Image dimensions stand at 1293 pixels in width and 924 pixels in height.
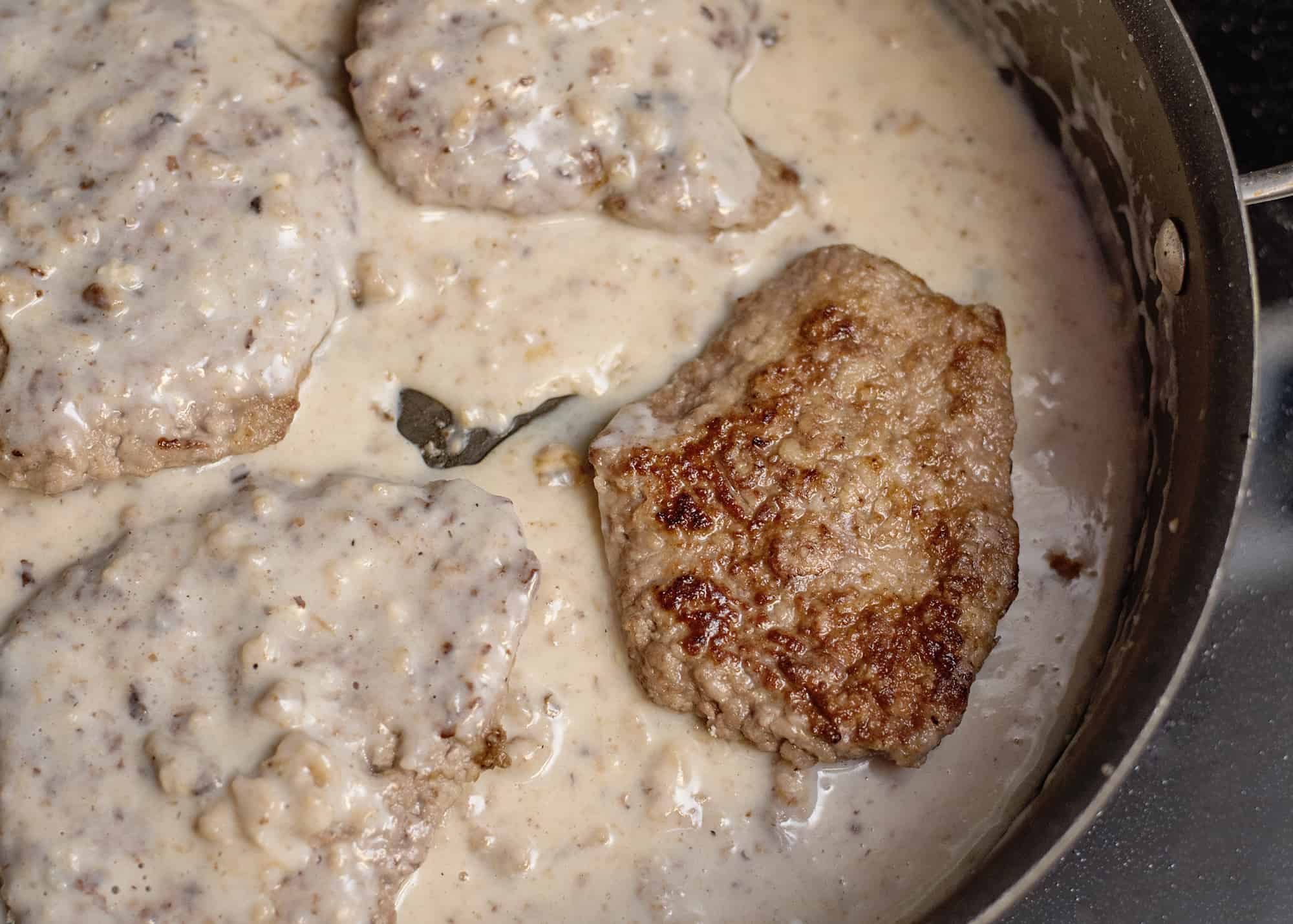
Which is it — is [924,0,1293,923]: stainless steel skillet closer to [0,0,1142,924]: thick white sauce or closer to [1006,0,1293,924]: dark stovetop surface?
[0,0,1142,924]: thick white sauce

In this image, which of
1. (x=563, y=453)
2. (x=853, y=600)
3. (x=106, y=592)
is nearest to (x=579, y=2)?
(x=563, y=453)

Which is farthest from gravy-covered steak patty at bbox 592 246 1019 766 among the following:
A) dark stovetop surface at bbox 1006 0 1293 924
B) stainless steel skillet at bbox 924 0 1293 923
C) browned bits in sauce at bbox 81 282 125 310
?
browned bits in sauce at bbox 81 282 125 310

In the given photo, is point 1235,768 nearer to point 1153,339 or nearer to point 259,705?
point 1153,339

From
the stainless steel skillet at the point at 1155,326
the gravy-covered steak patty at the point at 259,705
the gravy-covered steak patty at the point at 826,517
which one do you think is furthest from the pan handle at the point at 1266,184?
the gravy-covered steak patty at the point at 259,705

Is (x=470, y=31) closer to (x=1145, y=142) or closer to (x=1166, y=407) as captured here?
(x=1145, y=142)

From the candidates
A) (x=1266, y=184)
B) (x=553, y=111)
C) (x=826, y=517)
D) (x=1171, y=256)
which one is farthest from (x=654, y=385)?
(x=1266, y=184)

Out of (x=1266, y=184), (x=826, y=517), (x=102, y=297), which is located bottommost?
(x=102, y=297)
